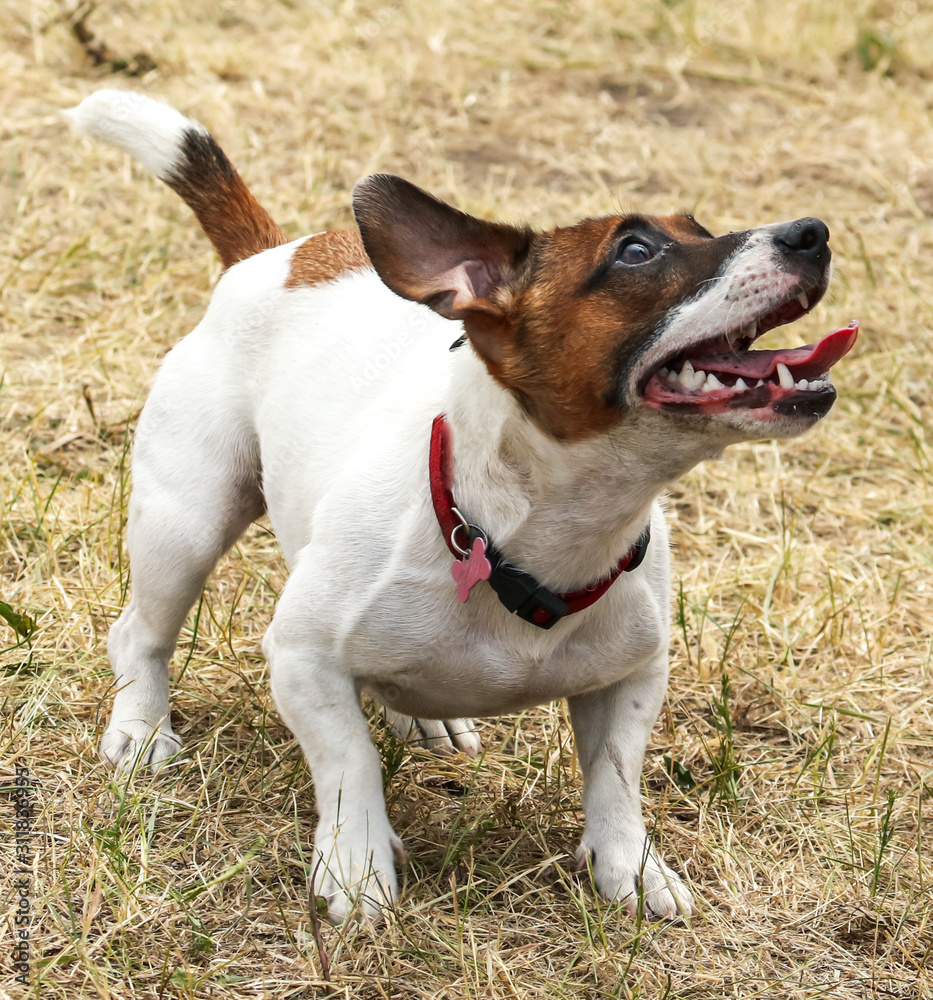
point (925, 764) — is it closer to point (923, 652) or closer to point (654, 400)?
point (923, 652)

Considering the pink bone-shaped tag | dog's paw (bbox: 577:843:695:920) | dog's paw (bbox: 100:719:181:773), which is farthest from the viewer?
dog's paw (bbox: 100:719:181:773)

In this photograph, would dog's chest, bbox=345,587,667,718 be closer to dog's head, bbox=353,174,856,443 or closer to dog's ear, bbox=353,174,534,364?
dog's head, bbox=353,174,856,443

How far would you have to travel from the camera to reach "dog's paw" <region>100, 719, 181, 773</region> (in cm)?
354

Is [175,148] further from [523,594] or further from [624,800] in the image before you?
[624,800]

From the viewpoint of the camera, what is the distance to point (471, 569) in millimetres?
2869

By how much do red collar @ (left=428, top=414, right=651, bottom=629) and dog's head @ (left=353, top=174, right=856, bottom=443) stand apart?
249mm

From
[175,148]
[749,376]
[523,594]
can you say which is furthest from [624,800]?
[175,148]

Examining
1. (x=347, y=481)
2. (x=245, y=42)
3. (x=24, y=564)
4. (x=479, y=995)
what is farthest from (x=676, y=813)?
(x=245, y=42)

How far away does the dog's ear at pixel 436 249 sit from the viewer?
2904mm

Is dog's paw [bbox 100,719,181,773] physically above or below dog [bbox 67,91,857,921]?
below

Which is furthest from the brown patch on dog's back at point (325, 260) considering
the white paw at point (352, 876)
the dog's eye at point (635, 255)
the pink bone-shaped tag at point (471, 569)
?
the white paw at point (352, 876)

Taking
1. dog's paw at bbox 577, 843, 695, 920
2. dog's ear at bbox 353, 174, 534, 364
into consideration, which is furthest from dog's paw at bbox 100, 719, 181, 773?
dog's ear at bbox 353, 174, 534, 364

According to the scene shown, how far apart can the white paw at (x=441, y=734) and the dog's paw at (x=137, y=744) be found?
2.00 feet

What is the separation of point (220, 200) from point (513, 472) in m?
1.62
